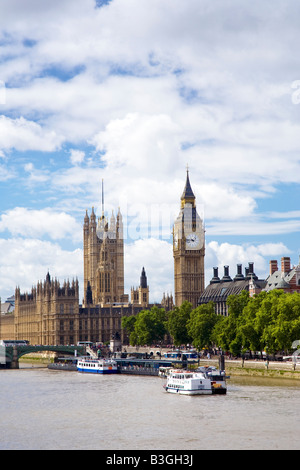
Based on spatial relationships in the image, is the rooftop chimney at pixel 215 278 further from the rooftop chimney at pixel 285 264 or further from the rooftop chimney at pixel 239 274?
the rooftop chimney at pixel 285 264

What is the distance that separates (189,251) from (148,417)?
114 m

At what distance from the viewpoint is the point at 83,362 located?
10925cm

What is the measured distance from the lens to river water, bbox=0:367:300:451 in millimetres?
45875

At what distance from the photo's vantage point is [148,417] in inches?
2191

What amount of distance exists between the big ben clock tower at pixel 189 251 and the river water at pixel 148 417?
286 ft

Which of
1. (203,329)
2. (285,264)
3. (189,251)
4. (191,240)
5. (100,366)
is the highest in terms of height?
(191,240)

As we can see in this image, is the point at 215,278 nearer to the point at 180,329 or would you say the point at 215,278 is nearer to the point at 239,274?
the point at 239,274

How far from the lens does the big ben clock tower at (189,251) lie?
167875 mm

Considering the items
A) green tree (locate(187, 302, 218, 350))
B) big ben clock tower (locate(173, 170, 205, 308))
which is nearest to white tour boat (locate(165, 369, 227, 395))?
green tree (locate(187, 302, 218, 350))

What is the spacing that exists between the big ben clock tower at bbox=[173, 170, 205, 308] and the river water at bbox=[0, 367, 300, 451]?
87.1 m

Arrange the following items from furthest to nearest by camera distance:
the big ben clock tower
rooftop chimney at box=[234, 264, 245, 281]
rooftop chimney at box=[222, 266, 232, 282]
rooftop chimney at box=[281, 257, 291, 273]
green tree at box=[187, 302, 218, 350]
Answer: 1. the big ben clock tower
2. rooftop chimney at box=[222, 266, 232, 282]
3. rooftop chimney at box=[234, 264, 245, 281]
4. rooftop chimney at box=[281, 257, 291, 273]
5. green tree at box=[187, 302, 218, 350]

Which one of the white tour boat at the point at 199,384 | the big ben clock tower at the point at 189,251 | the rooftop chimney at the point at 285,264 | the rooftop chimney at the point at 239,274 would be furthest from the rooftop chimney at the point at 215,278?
the white tour boat at the point at 199,384

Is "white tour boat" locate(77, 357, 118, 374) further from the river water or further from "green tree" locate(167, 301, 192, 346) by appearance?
the river water

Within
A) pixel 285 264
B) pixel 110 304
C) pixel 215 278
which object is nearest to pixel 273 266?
pixel 285 264
